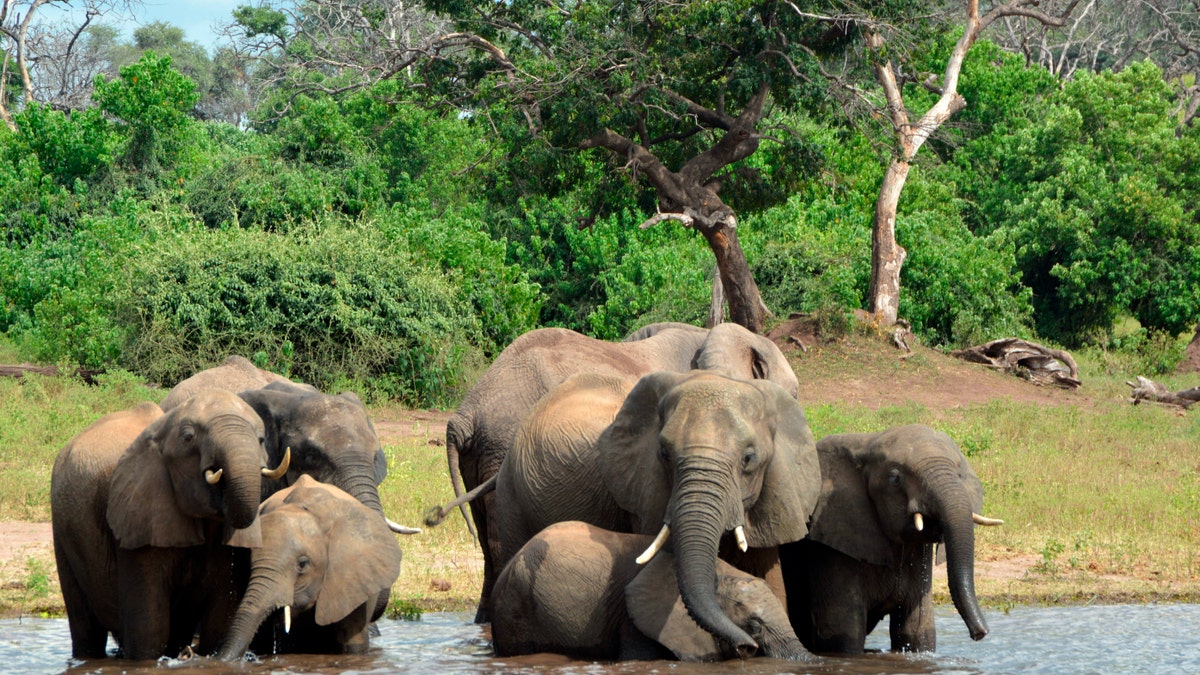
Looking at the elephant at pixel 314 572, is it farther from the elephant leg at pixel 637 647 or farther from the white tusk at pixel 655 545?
the white tusk at pixel 655 545

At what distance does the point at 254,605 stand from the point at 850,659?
277 centimetres

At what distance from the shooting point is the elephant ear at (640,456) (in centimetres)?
679

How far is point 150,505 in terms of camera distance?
666cm

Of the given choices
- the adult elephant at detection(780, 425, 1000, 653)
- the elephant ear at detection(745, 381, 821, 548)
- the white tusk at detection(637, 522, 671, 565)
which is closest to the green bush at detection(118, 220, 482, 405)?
the adult elephant at detection(780, 425, 1000, 653)

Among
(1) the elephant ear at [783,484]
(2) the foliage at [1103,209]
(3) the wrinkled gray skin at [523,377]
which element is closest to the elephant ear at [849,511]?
(1) the elephant ear at [783,484]

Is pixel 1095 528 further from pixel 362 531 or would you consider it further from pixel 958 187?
pixel 958 187

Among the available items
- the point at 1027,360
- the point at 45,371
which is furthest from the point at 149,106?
the point at 1027,360

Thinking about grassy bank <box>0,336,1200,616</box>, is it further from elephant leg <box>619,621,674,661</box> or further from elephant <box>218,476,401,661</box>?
elephant leg <box>619,621,674,661</box>

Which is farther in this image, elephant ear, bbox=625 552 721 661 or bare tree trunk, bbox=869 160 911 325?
bare tree trunk, bbox=869 160 911 325

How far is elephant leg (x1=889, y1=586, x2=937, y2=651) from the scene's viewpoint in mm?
7512

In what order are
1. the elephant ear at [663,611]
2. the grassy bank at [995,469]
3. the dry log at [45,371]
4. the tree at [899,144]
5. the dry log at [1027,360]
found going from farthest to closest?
the tree at [899,144] → the dry log at [1027,360] → the dry log at [45,371] → the grassy bank at [995,469] → the elephant ear at [663,611]

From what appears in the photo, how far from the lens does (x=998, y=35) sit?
4469 centimetres

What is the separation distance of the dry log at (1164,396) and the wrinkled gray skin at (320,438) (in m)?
14.1

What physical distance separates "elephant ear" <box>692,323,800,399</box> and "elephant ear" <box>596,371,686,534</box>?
2172 mm
